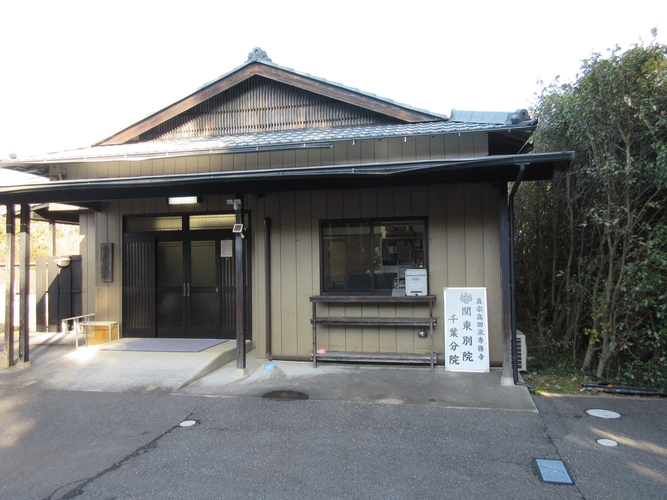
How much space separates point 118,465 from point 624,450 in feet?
13.8

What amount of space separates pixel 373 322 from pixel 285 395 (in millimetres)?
1718

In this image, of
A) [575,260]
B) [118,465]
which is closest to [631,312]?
[575,260]

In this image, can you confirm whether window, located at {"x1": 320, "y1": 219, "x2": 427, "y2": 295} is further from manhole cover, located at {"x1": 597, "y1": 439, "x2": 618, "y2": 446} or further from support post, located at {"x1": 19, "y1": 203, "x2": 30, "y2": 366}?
support post, located at {"x1": 19, "y1": 203, "x2": 30, "y2": 366}

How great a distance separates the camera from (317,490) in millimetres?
3199

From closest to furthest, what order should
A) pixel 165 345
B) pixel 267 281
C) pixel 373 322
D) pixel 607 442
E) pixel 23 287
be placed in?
pixel 607 442 < pixel 373 322 < pixel 23 287 < pixel 267 281 < pixel 165 345

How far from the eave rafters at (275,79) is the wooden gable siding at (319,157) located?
3.72ft

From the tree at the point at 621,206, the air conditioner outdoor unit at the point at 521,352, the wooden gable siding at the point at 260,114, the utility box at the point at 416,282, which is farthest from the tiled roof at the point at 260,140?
the air conditioner outdoor unit at the point at 521,352

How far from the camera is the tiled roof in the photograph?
6.34m

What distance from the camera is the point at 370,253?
6691 millimetres

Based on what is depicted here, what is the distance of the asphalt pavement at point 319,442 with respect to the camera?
3.25 metres

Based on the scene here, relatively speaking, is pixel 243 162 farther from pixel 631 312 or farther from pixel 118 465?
pixel 631 312

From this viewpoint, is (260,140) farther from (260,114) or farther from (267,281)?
(267,281)

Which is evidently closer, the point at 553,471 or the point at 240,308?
the point at 553,471

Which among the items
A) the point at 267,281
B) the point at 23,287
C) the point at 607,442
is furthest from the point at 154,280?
the point at 607,442
